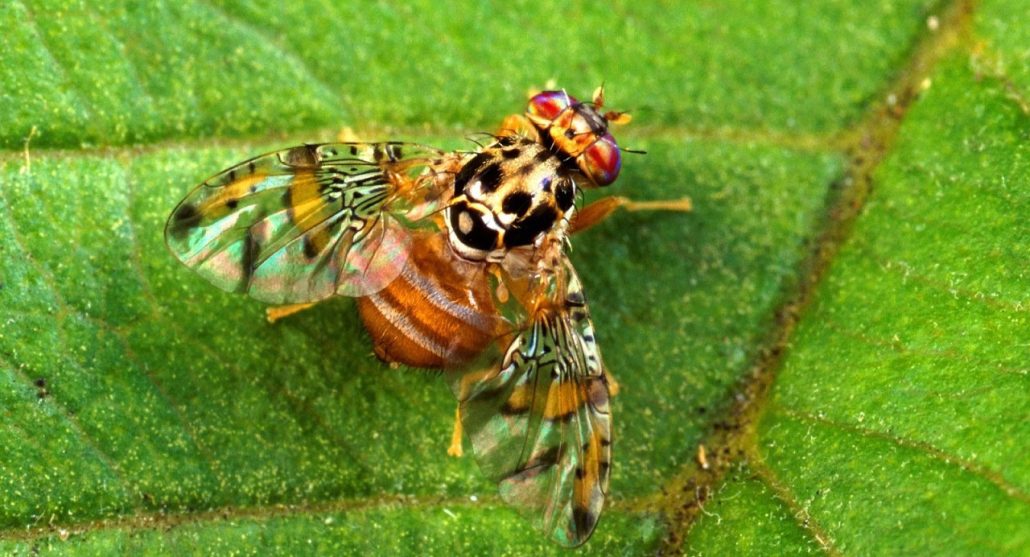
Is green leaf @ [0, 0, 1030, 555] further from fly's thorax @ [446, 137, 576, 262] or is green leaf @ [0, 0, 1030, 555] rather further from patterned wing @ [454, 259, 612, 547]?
fly's thorax @ [446, 137, 576, 262]

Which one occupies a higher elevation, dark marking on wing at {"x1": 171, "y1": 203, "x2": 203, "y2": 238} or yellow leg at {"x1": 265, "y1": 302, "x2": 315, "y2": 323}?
dark marking on wing at {"x1": 171, "y1": 203, "x2": 203, "y2": 238}

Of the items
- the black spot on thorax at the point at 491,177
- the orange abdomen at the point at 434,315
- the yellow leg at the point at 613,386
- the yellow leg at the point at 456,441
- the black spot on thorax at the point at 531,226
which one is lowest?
the yellow leg at the point at 613,386

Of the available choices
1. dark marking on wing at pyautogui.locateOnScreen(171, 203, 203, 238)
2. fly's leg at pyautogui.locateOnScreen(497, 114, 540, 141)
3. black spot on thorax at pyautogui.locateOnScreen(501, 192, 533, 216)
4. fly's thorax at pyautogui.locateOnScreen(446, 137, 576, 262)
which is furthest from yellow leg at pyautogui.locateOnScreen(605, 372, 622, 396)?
dark marking on wing at pyautogui.locateOnScreen(171, 203, 203, 238)

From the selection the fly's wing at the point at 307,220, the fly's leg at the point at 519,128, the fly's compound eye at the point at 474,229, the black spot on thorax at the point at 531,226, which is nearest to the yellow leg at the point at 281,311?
the fly's wing at the point at 307,220

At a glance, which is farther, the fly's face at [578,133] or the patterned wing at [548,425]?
the fly's face at [578,133]

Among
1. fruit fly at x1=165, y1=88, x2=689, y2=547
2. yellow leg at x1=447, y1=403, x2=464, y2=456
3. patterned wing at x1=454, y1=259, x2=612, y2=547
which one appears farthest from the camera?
yellow leg at x1=447, y1=403, x2=464, y2=456

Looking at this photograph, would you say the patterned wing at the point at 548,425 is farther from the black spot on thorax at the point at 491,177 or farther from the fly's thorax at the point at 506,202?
the black spot on thorax at the point at 491,177

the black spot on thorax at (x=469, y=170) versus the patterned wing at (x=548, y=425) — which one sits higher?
the black spot on thorax at (x=469, y=170)
